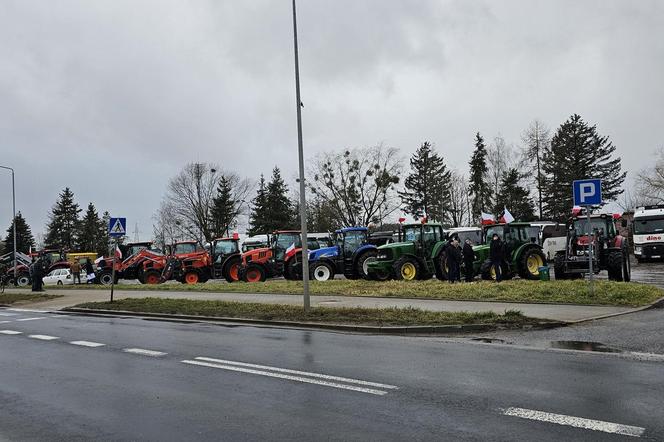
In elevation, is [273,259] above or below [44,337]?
above

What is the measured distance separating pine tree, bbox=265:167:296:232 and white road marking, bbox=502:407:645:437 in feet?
214

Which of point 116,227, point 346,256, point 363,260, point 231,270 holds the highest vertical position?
point 116,227

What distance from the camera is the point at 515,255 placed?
19438mm

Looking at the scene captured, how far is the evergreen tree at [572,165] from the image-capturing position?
55.0 meters

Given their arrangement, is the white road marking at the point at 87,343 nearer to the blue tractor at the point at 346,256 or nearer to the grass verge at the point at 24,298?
the blue tractor at the point at 346,256

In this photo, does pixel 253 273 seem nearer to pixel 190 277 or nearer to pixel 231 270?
pixel 231 270

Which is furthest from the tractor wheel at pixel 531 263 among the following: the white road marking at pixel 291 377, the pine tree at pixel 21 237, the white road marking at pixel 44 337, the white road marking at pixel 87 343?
the pine tree at pixel 21 237

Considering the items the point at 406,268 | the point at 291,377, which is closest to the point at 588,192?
the point at 406,268

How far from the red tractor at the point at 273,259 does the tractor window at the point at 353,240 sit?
3.05 meters

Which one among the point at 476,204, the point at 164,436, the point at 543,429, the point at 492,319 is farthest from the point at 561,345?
the point at 476,204

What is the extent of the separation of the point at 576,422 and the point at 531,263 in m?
15.4

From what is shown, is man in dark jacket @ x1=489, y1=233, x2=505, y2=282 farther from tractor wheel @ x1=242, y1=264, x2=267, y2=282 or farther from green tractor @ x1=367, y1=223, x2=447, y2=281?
tractor wheel @ x1=242, y1=264, x2=267, y2=282

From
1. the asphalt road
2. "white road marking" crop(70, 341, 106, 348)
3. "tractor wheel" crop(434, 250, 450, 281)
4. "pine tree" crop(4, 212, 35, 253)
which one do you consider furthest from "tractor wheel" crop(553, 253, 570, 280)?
"pine tree" crop(4, 212, 35, 253)

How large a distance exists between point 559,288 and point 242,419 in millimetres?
12005
